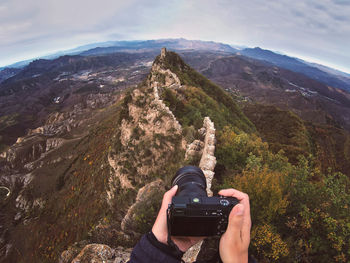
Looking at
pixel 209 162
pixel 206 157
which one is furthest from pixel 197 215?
pixel 206 157

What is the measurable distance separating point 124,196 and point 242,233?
16192 millimetres

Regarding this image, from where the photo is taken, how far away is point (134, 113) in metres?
20.3

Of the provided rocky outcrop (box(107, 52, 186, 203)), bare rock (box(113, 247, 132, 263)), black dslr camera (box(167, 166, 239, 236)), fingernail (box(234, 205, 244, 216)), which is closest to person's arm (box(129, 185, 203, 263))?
black dslr camera (box(167, 166, 239, 236))

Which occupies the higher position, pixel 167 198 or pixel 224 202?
pixel 224 202

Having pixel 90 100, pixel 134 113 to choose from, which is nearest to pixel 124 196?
pixel 134 113

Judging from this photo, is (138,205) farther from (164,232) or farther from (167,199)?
(164,232)

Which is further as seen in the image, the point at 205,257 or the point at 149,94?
the point at 149,94

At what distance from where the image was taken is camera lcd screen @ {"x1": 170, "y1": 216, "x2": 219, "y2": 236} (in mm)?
2135

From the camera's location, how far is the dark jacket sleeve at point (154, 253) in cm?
191

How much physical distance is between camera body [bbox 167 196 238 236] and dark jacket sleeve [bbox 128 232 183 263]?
189 mm

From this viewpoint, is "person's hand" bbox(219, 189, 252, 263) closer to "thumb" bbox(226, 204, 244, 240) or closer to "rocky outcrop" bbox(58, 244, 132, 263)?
"thumb" bbox(226, 204, 244, 240)

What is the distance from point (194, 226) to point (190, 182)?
687 mm

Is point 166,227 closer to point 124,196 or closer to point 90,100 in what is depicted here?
point 124,196

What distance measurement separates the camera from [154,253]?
1.94m
